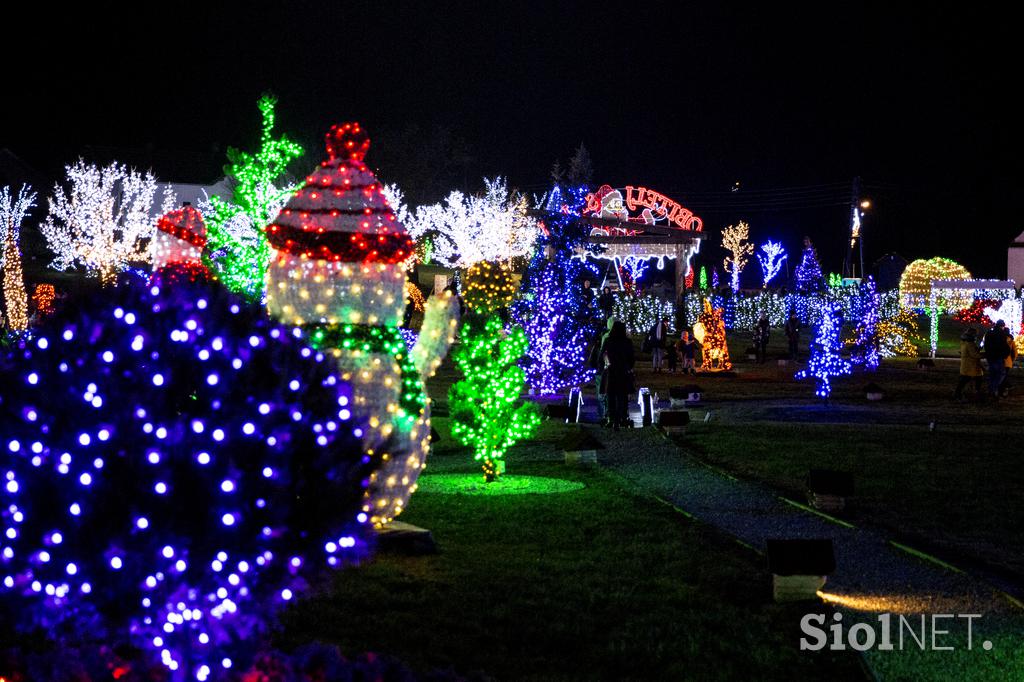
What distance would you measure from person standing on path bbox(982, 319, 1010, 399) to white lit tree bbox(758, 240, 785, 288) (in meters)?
69.2

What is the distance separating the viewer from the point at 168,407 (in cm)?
484

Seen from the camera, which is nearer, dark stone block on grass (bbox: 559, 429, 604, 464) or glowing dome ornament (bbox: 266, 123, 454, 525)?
glowing dome ornament (bbox: 266, 123, 454, 525)

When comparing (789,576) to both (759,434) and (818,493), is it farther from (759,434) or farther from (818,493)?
(759,434)

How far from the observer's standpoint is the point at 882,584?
27.5 ft

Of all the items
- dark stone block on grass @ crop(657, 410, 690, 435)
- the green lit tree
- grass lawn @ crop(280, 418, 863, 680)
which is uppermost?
the green lit tree

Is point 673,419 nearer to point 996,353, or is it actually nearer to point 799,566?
point 799,566

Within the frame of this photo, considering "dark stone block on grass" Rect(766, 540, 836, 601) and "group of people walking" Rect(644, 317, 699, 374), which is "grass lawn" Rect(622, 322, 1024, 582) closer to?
"dark stone block on grass" Rect(766, 540, 836, 601)

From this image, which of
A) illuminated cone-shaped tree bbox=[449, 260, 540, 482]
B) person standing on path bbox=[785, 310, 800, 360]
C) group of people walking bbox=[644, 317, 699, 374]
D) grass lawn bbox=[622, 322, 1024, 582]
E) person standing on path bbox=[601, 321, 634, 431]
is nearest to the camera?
grass lawn bbox=[622, 322, 1024, 582]

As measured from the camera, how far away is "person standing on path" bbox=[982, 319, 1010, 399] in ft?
80.8

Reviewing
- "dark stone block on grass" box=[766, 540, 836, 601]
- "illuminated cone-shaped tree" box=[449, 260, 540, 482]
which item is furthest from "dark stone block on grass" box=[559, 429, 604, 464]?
"dark stone block on grass" box=[766, 540, 836, 601]

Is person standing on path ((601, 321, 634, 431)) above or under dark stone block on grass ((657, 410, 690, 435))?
above

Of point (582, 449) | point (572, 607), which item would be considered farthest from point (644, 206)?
point (572, 607)

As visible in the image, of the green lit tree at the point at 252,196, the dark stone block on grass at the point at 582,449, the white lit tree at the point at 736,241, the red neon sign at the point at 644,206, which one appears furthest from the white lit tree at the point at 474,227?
the dark stone block on grass at the point at 582,449

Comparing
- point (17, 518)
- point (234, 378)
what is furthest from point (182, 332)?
point (17, 518)
